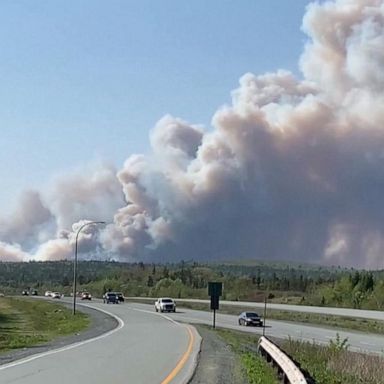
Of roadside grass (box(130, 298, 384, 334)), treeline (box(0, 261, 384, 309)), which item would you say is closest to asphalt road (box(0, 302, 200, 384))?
roadside grass (box(130, 298, 384, 334))

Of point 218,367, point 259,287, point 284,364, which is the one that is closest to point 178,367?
point 218,367

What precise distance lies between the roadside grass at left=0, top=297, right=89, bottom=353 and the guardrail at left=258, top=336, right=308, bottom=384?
11.0 m

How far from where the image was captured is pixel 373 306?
284ft

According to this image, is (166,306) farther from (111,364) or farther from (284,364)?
(284,364)

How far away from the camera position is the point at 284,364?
69.4ft

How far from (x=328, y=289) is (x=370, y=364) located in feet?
278

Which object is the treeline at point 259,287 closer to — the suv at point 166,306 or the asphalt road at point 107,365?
the suv at point 166,306

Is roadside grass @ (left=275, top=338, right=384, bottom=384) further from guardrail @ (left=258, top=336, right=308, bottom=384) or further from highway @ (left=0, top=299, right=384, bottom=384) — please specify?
highway @ (left=0, top=299, right=384, bottom=384)

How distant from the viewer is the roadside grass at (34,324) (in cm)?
4375

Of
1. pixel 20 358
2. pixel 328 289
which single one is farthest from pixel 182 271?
pixel 20 358

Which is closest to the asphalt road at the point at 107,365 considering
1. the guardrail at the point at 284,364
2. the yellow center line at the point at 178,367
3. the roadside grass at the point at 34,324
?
the yellow center line at the point at 178,367

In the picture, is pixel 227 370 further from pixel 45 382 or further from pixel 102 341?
pixel 102 341

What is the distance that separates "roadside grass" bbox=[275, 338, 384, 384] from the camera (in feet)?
72.1

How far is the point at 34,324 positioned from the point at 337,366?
50262 millimetres
